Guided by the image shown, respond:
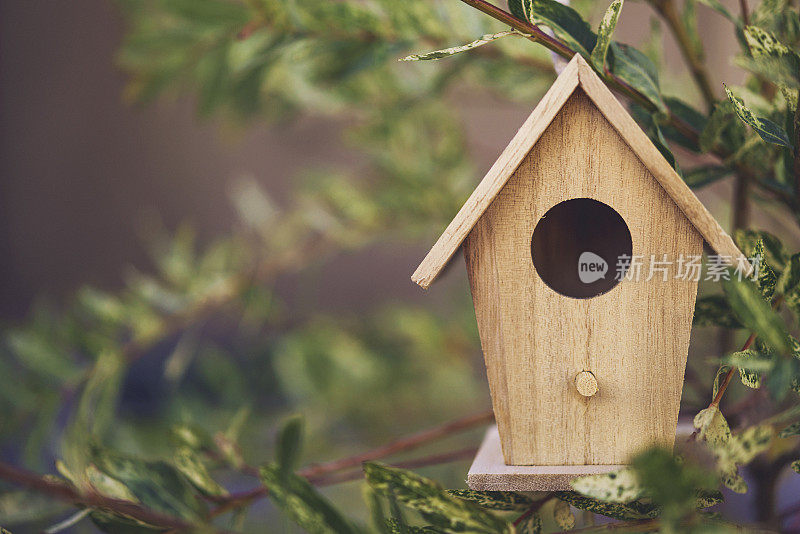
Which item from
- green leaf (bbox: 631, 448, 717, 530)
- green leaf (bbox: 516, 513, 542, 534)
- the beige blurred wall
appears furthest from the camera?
the beige blurred wall

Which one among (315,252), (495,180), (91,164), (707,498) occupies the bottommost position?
(91,164)

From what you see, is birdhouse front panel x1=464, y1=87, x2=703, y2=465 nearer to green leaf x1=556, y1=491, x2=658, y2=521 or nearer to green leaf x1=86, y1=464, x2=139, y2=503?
green leaf x1=556, y1=491, x2=658, y2=521

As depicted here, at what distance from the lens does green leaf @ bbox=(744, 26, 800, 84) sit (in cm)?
26

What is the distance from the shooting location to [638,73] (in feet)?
0.94

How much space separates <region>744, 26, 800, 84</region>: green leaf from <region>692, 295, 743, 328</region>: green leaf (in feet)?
0.36

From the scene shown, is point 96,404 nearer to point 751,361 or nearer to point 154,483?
point 154,483

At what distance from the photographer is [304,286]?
4.27ft

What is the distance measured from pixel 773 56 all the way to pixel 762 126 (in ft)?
0.12

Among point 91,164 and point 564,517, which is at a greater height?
point 564,517

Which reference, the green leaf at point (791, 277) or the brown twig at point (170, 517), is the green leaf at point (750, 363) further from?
the brown twig at point (170, 517)

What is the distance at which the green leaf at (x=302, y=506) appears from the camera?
250mm

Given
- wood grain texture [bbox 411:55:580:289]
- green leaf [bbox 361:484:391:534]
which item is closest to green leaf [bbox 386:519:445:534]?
green leaf [bbox 361:484:391:534]

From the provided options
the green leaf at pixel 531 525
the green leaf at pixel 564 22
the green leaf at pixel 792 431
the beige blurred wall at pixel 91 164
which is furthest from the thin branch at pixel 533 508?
the beige blurred wall at pixel 91 164

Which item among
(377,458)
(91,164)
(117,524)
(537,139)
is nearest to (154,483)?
(117,524)
